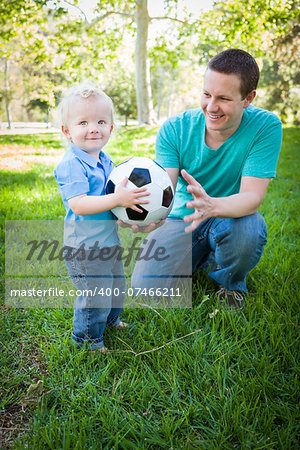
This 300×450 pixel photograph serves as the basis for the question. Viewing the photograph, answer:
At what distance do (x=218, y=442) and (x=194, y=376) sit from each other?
0.37 m

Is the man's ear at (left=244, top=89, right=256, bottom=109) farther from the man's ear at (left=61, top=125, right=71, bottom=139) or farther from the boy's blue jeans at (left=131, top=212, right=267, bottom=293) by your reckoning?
the man's ear at (left=61, top=125, right=71, bottom=139)

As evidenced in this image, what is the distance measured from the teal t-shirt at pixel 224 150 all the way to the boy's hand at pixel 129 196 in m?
0.79

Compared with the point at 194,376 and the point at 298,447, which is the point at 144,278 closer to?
the point at 194,376

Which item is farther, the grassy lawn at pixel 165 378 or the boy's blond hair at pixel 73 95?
the boy's blond hair at pixel 73 95

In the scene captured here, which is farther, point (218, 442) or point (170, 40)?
point (170, 40)

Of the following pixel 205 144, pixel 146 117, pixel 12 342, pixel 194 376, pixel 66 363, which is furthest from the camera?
pixel 146 117

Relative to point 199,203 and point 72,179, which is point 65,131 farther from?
point 199,203

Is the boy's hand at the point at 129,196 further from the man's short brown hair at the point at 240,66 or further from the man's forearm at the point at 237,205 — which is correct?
the man's short brown hair at the point at 240,66

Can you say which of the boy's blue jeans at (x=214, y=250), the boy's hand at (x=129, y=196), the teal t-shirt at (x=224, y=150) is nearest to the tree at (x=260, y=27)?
the teal t-shirt at (x=224, y=150)

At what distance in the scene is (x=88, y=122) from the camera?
6.23ft

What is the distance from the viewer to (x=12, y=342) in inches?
81.4

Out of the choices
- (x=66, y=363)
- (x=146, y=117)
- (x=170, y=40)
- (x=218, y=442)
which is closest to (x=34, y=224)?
(x=66, y=363)

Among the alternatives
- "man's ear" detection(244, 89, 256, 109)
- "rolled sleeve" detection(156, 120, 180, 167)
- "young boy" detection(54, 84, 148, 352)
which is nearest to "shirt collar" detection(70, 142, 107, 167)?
"young boy" detection(54, 84, 148, 352)

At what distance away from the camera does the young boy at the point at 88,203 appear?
1805 mm
